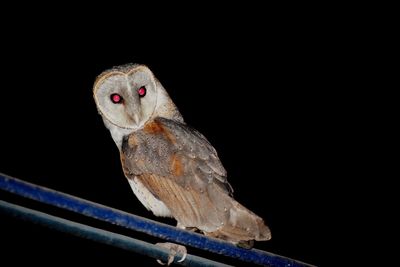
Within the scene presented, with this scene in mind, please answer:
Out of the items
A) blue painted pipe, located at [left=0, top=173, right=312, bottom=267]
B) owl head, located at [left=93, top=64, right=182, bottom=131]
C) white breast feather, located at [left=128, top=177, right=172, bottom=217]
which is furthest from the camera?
owl head, located at [left=93, top=64, right=182, bottom=131]

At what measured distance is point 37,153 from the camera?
26.5ft

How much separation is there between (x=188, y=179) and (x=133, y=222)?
3.90ft

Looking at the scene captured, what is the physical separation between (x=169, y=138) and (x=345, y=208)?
Answer: 605 cm

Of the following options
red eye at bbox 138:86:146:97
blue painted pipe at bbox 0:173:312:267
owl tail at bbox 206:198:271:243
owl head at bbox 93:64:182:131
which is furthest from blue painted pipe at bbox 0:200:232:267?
red eye at bbox 138:86:146:97

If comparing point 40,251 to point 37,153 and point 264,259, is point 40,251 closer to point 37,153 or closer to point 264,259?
point 37,153

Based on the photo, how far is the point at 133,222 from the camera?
123 cm

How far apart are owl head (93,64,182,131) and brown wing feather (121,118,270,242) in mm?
160

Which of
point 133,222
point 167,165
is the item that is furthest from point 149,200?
point 133,222

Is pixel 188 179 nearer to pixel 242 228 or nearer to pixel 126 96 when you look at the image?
pixel 242 228

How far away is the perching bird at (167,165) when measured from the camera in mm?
2250

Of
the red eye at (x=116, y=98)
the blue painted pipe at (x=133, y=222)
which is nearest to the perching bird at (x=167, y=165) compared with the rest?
the red eye at (x=116, y=98)

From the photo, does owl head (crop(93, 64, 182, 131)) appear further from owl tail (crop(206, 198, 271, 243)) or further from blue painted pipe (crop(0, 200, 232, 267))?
blue painted pipe (crop(0, 200, 232, 267))

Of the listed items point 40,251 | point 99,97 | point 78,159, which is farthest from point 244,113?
point 99,97

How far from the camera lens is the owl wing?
2.32 metres
